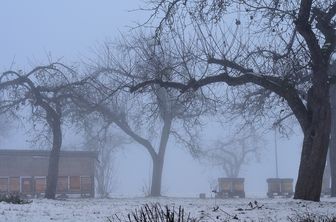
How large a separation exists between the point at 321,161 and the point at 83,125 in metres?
18.1

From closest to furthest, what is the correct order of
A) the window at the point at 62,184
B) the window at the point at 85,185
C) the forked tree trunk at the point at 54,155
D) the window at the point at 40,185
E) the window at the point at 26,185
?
the forked tree trunk at the point at 54,155 < the window at the point at 26,185 < the window at the point at 40,185 < the window at the point at 62,184 < the window at the point at 85,185

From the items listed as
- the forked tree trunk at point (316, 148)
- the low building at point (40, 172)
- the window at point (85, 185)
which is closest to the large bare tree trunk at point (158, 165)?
the low building at point (40, 172)

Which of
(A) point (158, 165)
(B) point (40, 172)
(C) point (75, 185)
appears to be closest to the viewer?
(A) point (158, 165)

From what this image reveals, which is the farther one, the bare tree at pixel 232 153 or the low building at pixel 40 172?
the bare tree at pixel 232 153

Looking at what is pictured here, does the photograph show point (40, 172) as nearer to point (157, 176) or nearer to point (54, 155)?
point (157, 176)

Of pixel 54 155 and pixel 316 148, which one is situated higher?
pixel 54 155

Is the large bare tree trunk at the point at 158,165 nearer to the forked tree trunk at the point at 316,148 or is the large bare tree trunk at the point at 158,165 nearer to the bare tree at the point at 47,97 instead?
the bare tree at the point at 47,97

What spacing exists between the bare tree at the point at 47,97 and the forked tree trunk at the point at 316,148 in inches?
597

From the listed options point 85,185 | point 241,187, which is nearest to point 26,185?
point 85,185

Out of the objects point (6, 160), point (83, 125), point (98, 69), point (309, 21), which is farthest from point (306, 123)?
point (6, 160)

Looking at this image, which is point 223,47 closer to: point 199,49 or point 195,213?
point 199,49

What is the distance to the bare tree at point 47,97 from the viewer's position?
28906 mm

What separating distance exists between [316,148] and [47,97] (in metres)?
16.6

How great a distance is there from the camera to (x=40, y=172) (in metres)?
45.2
